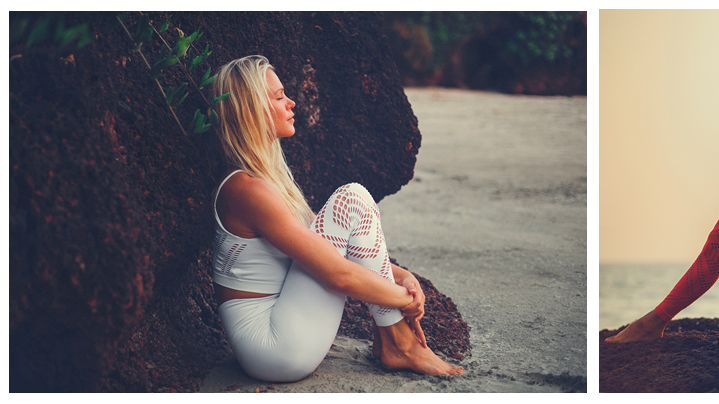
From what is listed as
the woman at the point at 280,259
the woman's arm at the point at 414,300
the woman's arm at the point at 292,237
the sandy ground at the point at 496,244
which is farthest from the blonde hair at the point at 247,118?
the sandy ground at the point at 496,244

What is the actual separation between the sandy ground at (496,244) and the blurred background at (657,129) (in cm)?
49

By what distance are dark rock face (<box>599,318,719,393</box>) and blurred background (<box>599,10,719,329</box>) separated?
257 mm

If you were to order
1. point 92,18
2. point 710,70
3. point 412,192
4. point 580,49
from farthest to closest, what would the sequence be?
point 580,49 → point 412,192 → point 710,70 → point 92,18

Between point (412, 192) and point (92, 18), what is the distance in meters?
4.59

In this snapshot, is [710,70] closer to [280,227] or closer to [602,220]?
[602,220]

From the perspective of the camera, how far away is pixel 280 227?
1.87 metres

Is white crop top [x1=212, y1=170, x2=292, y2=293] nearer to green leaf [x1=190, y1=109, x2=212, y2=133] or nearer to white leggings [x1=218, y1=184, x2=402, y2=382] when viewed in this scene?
white leggings [x1=218, y1=184, x2=402, y2=382]

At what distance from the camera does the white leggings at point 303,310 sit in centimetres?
194

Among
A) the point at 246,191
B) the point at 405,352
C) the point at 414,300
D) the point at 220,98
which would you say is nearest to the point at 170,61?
the point at 220,98

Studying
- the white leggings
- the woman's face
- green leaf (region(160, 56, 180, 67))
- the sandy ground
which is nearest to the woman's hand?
the white leggings

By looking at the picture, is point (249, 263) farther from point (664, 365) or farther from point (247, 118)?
point (664, 365)

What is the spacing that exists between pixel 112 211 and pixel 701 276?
7.89 ft
